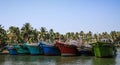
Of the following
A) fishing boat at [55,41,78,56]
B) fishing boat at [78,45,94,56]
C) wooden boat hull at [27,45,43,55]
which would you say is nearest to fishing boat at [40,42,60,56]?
wooden boat hull at [27,45,43,55]

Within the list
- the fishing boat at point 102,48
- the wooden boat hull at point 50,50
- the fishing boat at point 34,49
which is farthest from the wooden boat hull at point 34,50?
the fishing boat at point 102,48

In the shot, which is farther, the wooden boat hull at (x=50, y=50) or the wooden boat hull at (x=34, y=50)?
the wooden boat hull at (x=34, y=50)

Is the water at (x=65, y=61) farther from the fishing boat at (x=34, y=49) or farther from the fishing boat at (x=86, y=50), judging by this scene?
the fishing boat at (x=34, y=49)

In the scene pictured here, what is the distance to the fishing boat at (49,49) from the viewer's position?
50.2 m

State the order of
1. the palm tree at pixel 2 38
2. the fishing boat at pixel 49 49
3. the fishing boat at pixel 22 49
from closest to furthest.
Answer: the fishing boat at pixel 49 49 < the fishing boat at pixel 22 49 < the palm tree at pixel 2 38

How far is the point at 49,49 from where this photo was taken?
50438 millimetres

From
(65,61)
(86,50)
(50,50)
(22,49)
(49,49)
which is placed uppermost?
(22,49)

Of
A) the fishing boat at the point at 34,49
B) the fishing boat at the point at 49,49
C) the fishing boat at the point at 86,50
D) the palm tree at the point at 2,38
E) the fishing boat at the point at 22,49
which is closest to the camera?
the fishing boat at the point at 86,50

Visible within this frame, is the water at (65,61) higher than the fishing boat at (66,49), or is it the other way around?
the fishing boat at (66,49)

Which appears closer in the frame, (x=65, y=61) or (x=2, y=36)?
(x=65, y=61)

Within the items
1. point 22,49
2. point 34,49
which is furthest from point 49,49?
point 22,49

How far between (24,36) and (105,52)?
40372 mm

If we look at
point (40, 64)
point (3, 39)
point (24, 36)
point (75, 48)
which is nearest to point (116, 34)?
point (24, 36)

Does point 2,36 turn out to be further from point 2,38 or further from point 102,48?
point 102,48
